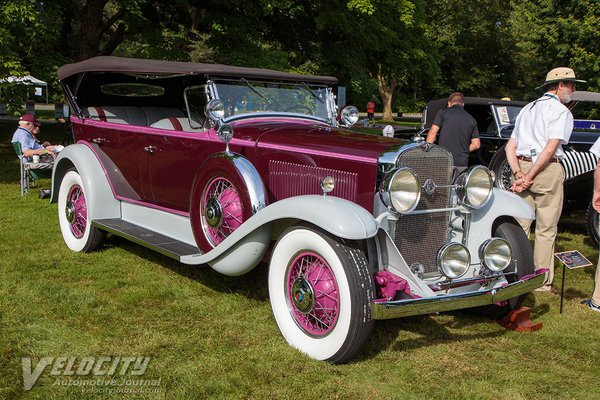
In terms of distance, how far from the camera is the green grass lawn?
329cm

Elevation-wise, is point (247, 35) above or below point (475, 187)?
above

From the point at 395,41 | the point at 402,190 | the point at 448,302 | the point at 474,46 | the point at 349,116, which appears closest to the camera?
the point at 448,302

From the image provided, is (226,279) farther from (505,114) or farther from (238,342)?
(505,114)

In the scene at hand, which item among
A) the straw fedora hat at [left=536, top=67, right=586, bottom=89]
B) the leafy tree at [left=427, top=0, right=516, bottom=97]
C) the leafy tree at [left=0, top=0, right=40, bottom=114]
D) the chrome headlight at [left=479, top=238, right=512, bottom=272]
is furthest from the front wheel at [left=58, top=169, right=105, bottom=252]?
the leafy tree at [left=427, top=0, right=516, bottom=97]

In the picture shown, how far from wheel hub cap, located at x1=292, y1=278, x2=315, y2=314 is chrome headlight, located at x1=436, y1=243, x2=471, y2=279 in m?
0.88

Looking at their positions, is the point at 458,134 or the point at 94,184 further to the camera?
the point at 458,134

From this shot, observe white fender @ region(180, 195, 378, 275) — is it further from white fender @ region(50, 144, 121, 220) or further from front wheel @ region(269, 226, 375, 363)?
white fender @ region(50, 144, 121, 220)

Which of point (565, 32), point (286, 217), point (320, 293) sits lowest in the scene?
point (320, 293)

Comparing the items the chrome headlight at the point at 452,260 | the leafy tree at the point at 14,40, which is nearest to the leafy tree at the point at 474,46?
the leafy tree at the point at 14,40

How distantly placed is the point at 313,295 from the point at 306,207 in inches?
21.6

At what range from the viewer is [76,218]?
6070mm

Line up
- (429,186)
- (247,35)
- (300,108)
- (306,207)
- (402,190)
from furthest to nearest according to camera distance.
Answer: (247,35) → (300,108) → (429,186) → (402,190) → (306,207)

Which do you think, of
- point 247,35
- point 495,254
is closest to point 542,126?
point 495,254

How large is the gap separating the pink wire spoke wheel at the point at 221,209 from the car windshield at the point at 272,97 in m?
0.73
